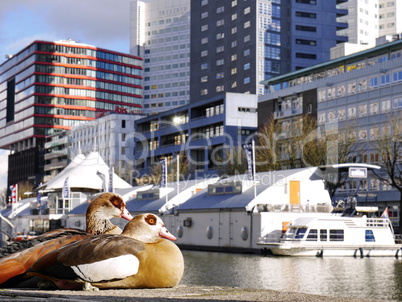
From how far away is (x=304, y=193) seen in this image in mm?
65312

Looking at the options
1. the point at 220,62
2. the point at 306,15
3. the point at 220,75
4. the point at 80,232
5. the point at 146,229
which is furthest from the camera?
the point at 220,62

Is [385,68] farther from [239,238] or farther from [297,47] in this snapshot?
[297,47]

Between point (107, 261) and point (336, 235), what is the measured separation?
1891 inches

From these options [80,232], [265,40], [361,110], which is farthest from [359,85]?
[80,232]

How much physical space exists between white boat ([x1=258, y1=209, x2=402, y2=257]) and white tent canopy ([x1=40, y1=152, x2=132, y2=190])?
44.9 m

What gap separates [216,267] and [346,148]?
41.6 m

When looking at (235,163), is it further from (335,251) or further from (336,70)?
(335,251)

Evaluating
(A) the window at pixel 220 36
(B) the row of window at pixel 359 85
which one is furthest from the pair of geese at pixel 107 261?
(A) the window at pixel 220 36

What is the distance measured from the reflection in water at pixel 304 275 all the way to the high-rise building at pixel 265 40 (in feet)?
359

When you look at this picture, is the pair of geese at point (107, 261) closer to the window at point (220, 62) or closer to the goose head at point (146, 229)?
the goose head at point (146, 229)

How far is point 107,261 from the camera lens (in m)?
12.1

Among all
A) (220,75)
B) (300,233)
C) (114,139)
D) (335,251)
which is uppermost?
(220,75)

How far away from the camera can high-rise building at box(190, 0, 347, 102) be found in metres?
161

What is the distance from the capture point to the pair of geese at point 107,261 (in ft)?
39.8
